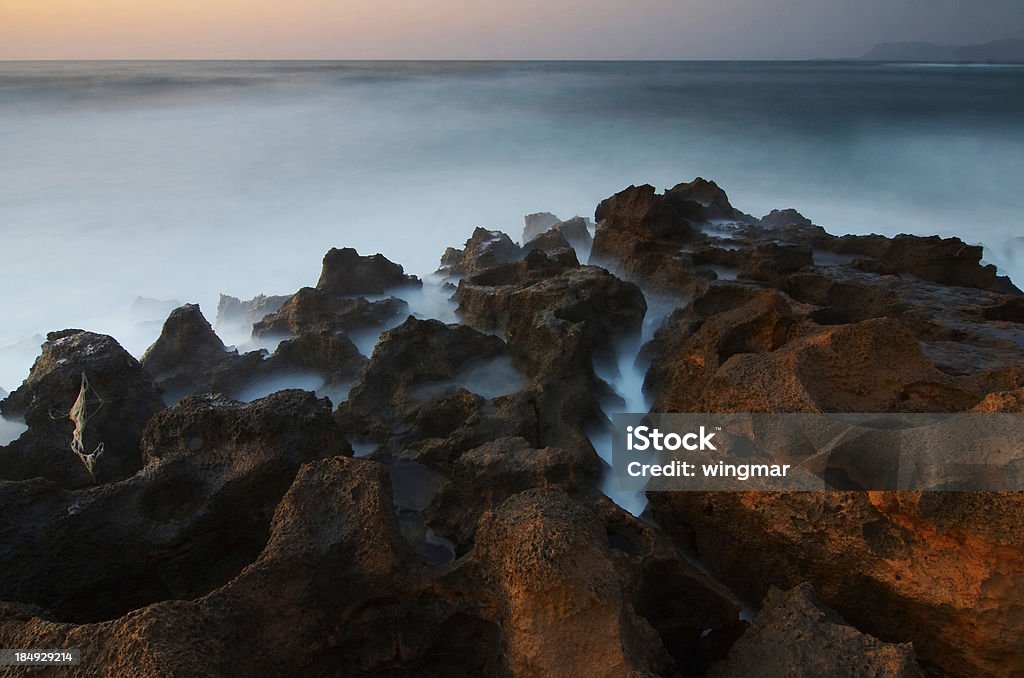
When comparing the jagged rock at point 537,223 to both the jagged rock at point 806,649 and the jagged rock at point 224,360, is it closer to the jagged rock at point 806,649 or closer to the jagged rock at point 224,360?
the jagged rock at point 224,360

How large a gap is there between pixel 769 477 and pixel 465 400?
1633mm

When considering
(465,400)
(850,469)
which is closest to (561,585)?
(850,469)

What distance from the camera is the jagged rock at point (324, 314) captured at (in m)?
5.11

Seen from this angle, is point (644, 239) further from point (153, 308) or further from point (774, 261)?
point (153, 308)

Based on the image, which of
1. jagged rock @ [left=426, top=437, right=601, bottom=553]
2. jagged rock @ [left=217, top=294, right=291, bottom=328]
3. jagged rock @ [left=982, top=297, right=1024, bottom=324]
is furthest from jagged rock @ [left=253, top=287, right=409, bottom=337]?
jagged rock @ [left=982, top=297, right=1024, bottom=324]

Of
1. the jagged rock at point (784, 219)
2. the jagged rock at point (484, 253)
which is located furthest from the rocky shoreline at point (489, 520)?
the jagged rock at point (784, 219)

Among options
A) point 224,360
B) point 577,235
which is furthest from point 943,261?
point 224,360

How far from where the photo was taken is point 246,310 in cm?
705

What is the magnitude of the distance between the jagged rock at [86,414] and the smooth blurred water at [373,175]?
4242mm

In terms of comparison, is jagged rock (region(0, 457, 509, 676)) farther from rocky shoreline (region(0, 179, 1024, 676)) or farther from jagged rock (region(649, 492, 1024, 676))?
jagged rock (region(649, 492, 1024, 676))

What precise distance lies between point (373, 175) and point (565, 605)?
62.2 ft

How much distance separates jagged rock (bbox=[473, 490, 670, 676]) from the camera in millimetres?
1804

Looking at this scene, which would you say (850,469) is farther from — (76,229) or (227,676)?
(76,229)

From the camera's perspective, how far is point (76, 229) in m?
13.5
